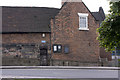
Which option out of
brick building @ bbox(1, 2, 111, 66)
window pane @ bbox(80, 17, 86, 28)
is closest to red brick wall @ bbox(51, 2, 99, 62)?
brick building @ bbox(1, 2, 111, 66)

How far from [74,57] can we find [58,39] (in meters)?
3.19

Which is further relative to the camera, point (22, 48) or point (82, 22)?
point (82, 22)

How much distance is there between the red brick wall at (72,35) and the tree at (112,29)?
16.4 metres

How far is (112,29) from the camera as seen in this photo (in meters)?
11.7

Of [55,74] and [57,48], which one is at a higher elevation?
[57,48]

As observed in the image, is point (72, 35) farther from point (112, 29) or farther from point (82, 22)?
point (112, 29)

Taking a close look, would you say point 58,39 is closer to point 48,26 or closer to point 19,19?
point 48,26

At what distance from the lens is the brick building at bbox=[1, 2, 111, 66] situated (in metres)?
28.8

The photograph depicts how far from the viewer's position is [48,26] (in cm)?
2994

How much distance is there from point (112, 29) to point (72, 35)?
17816 mm

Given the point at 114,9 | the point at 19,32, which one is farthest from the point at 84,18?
the point at 114,9

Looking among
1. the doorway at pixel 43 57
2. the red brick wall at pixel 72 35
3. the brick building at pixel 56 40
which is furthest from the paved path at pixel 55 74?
the red brick wall at pixel 72 35

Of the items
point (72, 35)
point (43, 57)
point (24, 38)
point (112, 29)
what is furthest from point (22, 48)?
point (112, 29)

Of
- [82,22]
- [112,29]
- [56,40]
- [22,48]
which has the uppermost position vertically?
[82,22]
